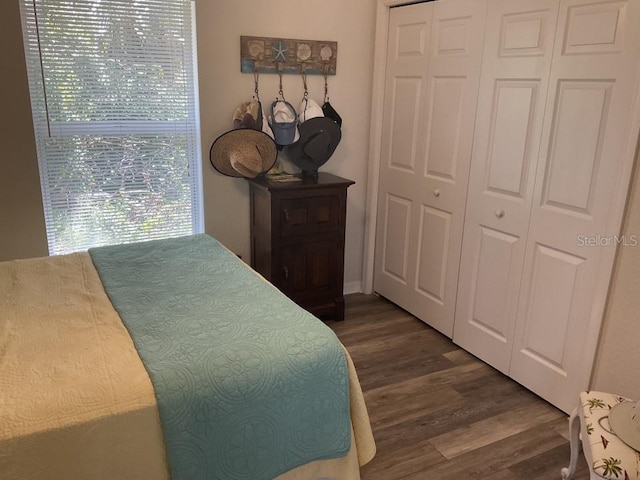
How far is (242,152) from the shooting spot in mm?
2975

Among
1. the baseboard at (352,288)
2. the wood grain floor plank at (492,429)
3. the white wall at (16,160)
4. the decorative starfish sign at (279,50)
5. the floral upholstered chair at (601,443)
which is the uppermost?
the decorative starfish sign at (279,50)

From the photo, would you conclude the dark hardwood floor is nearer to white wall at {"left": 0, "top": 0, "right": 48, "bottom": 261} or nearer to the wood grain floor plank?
the wood grain floor plank

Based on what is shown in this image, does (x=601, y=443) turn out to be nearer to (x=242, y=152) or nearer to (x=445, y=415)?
(x=445, y=415)

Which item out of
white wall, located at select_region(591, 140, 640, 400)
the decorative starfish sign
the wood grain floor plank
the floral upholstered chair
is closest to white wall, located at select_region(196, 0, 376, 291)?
the decorative starfish sign

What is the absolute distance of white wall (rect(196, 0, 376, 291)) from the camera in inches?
115

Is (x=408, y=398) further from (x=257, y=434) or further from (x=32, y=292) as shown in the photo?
(x=32, y=292)

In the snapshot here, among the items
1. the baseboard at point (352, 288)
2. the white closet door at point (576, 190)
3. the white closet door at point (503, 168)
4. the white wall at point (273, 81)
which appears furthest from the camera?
the baseboard at point (352, 288)

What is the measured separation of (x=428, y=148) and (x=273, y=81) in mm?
1011

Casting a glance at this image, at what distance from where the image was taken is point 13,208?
2674 millimetres

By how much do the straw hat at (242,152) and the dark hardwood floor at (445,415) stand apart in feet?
3.69

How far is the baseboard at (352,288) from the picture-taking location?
12.2 ft

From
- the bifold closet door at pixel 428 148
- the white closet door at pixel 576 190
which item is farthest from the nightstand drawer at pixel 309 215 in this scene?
the white closet door at pixel 576 190

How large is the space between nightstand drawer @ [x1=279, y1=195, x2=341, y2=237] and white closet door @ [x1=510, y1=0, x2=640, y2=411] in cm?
113

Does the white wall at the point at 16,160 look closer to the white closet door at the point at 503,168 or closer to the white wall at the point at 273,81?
the white wall at the point at 273,81
